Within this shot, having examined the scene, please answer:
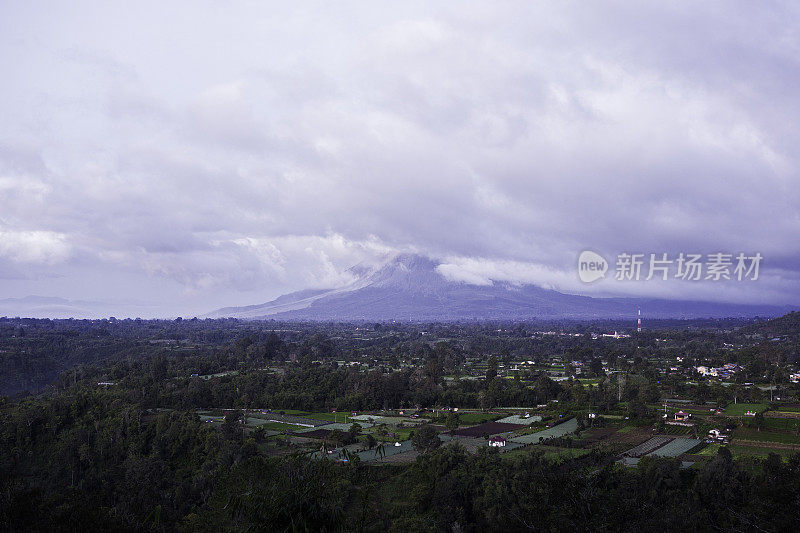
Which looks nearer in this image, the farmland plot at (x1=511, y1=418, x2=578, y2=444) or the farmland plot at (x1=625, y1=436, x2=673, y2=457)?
the farmland plot at (x1=625, y1=436, x2=673, y2=457)

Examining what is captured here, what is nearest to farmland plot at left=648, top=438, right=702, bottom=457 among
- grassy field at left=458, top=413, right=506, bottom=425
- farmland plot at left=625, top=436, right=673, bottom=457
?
farmland plot at left=625, top=436, right=673, bottom=457

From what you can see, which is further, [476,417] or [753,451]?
[476,417]

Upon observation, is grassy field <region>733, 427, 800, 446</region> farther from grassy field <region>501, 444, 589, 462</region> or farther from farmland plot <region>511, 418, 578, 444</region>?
grassy field <region>501, 444, 589, 462</region>

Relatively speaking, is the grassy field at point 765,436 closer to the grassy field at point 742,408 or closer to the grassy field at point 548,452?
the grassy field at point 742,408

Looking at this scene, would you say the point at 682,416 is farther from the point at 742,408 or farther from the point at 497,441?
the point at 497,441

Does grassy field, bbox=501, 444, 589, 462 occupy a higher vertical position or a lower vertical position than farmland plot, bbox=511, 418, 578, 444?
higher

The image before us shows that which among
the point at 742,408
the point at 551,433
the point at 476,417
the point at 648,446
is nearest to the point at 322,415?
the point at 476,417

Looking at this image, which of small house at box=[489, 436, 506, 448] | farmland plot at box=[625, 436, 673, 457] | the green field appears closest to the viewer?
farmland plot at box=[625, 436, 673, 457]

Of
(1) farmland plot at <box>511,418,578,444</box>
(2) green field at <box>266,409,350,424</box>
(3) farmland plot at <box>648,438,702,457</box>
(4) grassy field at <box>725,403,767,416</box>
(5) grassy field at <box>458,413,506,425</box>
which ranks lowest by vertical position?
(2) green field at <box>266,409,350,424</box>
